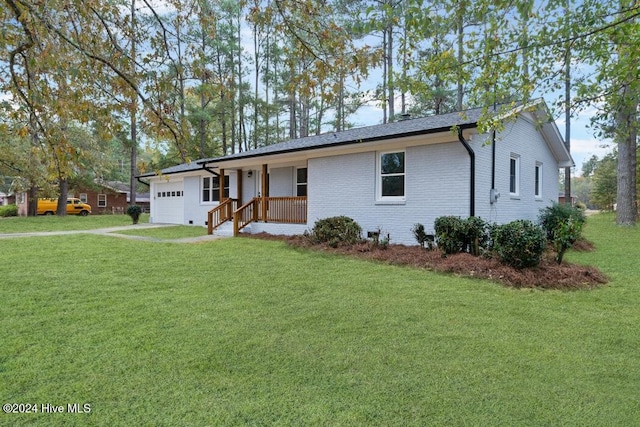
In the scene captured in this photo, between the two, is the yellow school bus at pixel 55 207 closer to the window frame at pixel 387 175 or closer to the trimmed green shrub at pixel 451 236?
the window frame at pixel 387 175

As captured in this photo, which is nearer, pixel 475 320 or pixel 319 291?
pixel 475 320

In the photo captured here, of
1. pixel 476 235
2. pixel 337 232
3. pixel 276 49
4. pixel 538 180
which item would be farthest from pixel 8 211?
pixel 538 180

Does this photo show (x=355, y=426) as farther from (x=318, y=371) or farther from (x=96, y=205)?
(x=96, y=205)

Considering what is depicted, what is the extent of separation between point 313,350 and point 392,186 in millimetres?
7689

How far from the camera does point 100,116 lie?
4.15 meters

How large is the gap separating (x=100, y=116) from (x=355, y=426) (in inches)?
159

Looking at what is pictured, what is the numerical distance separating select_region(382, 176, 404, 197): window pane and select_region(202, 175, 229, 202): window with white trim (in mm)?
8235

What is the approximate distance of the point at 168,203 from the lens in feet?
65.9

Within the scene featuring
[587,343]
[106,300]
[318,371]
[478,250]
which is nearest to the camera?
[318,371]

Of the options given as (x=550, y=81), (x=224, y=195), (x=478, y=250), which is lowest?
(x=478, y=250)

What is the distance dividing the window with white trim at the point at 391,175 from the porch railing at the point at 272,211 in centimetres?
316

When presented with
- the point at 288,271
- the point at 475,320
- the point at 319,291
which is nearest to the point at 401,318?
the point at 475,320

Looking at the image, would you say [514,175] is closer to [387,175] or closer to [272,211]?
[387,175]

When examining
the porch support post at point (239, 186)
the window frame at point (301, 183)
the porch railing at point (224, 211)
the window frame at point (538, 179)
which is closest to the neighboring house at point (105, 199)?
the porch support post at point (239, 186)
